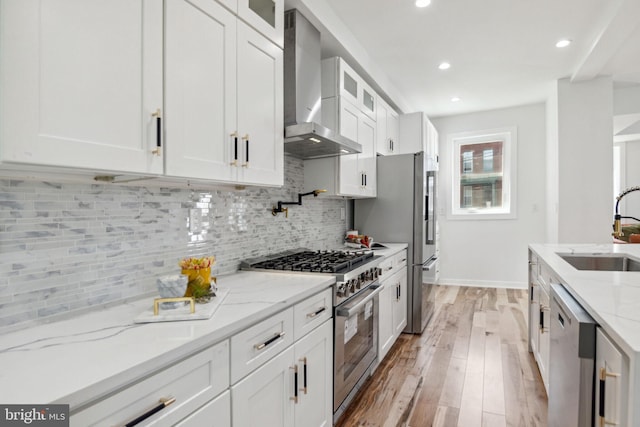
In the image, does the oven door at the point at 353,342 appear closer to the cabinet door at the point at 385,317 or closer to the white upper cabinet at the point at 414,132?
the cabinet door at the point at 385,317

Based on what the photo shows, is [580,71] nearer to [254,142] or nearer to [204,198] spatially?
[254,142]

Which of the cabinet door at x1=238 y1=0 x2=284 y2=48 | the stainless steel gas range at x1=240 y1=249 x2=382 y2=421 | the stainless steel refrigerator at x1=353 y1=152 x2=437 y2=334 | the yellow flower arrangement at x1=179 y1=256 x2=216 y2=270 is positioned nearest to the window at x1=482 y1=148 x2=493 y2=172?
the stainless steel refrigerator at x1=353 y1=152 x2=437 y2=334

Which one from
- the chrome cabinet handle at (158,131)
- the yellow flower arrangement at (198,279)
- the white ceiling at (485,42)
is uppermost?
the white ceiling at (485,42)

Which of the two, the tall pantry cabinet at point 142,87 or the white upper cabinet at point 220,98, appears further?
the white upper cabinet at point 220,98

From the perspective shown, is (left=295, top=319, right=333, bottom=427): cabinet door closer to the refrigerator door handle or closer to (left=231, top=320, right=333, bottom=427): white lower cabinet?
(left=231, top=320, right=333, bottom=427): white lower cabinet

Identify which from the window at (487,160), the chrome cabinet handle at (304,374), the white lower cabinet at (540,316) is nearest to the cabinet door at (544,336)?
the white lower cabinet at (540,316)

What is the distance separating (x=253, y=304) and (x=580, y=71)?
4187mm

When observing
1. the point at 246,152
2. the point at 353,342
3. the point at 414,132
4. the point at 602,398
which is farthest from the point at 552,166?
the point at 246,152

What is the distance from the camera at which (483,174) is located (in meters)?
5.47

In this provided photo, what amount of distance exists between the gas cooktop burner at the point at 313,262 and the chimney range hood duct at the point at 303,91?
29.2 inches

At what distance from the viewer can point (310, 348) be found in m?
1.61

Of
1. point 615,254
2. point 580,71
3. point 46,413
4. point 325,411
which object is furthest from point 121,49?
point 580,71

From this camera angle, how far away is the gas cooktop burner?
193 cm

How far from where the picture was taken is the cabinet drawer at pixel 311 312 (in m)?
1.51
